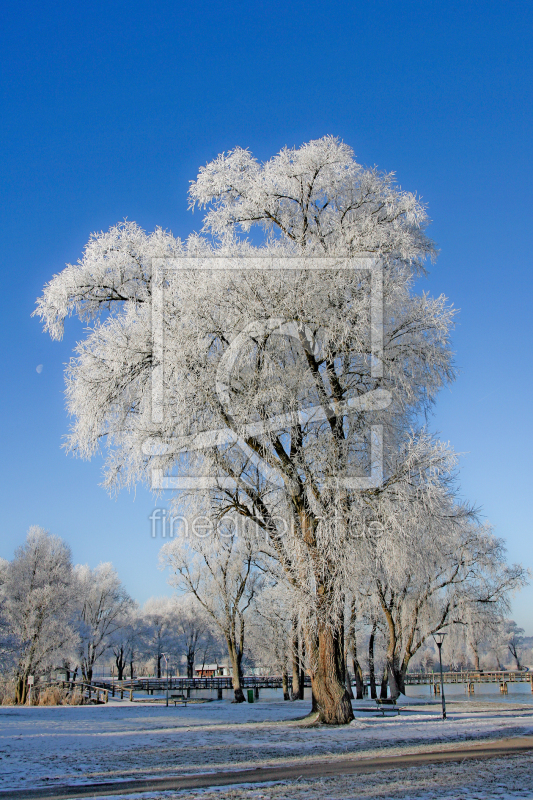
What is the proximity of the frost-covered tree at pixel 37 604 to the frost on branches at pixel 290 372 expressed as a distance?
26285mm

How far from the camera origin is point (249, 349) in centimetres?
1473

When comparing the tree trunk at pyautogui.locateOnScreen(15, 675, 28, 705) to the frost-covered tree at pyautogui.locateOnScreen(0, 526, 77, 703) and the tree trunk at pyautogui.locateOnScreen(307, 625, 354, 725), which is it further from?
the tree trunk at pyautogui.locateOnScreen(307, 625, 354, 725)

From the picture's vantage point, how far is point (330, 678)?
1463cm

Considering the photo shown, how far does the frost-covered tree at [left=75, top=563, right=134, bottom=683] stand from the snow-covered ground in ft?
152

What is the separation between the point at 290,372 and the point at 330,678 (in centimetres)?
756

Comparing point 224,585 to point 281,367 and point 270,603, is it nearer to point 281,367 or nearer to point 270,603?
point 270,603

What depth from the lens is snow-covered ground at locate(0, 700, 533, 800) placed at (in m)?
6.74

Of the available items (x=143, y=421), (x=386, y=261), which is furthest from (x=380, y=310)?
(x=143, y=421)

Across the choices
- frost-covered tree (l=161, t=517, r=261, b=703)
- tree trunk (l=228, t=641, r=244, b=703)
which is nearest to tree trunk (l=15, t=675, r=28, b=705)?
frost-covered tree (l=161, t=517, r=261, b=703)

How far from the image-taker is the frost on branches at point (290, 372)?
46.2 ft

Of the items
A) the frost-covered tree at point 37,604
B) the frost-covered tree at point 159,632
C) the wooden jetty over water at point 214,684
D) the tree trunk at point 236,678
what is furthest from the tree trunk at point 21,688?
the frost-covered tree at point 159,632

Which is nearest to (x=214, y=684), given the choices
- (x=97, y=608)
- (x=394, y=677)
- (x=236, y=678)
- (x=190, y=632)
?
(x=97, y=608)

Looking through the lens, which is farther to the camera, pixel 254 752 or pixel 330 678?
pixel 330 678

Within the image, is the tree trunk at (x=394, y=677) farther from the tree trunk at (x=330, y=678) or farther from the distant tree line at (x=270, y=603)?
the tree trunk at (x=330, y=678)
